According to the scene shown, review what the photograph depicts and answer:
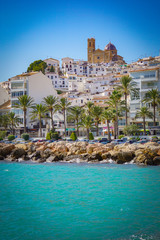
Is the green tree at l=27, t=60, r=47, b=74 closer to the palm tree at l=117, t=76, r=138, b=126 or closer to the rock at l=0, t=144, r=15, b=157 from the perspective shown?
the palm tree at l=117, t=76, r=138, b=126

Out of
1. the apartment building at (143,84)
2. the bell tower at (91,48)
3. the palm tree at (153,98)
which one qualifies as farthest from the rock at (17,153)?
the bell tower at (91,48)

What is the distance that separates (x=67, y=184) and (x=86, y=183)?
1.92m

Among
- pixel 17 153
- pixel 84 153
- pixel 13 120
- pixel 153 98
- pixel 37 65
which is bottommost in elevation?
pixel 17 153

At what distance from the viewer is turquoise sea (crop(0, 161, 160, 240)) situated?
44.4ft

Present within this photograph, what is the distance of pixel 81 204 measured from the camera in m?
17.9

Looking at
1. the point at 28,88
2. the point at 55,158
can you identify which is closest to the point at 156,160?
the point at 55,158

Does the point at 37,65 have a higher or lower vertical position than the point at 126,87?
higher

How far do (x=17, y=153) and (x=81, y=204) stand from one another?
82.1ft

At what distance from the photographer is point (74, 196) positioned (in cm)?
1969

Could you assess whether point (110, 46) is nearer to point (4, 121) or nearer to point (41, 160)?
point (4, 121)

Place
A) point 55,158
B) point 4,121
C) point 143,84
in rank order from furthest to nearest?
point 4,121, point 143,84, point 55,158

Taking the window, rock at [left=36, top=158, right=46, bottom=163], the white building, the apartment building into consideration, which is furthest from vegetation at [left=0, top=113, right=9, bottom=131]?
rock at [left=36, top=158, right=46, bottom=163]

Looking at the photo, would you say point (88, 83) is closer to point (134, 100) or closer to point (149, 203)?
point (134, 100)

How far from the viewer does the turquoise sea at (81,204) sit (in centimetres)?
1354
